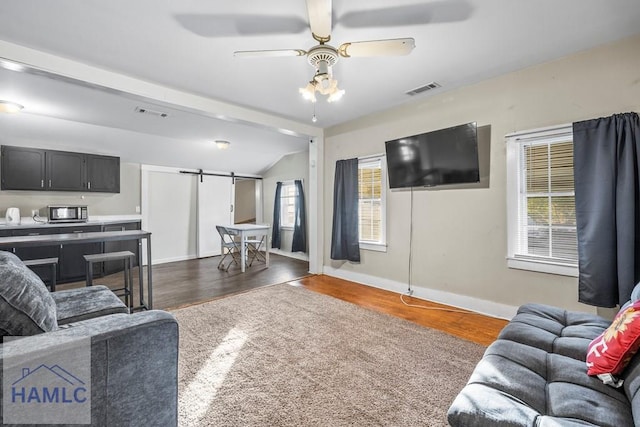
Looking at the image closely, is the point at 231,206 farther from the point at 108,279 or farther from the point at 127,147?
the point at 108,279

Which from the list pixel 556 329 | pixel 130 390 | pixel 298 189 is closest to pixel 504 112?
pixel 556 329

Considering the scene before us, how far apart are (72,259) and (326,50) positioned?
5100 millimetres

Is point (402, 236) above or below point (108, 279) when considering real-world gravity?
above

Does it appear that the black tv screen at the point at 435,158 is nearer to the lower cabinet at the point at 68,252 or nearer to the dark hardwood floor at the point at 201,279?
the dark hardwood floor at the point at 201,279

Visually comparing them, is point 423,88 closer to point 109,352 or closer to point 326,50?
point 326,50

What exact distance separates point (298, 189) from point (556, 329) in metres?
5.30

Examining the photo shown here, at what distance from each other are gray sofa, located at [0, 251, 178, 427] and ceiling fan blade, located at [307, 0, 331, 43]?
1.88 metres

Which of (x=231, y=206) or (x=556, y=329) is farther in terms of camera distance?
(x=231, y=206)

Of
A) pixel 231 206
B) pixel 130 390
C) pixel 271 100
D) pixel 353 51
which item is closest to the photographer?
pixel 130 390

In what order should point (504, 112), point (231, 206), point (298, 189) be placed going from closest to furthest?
point (504, 112)
point (298, 189)
point (231, 206)

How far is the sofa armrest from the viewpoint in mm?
1048

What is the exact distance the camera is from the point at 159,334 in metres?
1.20

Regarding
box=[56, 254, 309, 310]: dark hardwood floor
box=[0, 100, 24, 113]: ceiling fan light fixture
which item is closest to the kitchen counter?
box=[56, 254, 309, 310]: dark hardwood floor

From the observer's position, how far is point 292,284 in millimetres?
4281
